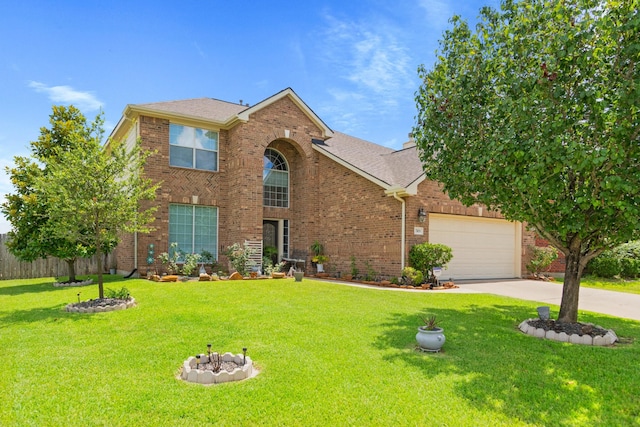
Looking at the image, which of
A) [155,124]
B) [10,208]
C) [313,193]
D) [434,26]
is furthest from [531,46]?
[10,208]

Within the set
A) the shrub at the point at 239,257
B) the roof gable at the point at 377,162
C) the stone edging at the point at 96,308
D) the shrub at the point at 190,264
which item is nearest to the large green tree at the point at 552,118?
the roof gable at the point at 377,162

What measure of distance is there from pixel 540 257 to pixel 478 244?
3.26 meters

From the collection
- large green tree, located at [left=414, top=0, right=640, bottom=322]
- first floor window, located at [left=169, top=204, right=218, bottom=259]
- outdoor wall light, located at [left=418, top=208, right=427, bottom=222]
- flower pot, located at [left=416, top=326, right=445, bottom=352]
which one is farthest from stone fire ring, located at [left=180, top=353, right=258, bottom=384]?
first floor window, located at [left=169, top=204, right=218, bottom=259]

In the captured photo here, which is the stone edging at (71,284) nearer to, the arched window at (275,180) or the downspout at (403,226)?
the arched window at (275,180)

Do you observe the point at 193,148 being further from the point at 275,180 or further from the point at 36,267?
the point at 36,267

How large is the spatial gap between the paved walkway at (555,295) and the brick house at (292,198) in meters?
1.57

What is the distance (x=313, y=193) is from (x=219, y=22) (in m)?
8.08

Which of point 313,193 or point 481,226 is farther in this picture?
point 313,193

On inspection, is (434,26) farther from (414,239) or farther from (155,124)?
(155,124)

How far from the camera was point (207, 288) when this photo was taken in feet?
36.1

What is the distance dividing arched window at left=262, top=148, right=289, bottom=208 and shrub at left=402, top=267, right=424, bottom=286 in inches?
281

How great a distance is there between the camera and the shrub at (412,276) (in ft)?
40.8

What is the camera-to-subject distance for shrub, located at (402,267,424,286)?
12.4m

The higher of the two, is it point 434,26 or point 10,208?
point 434,26
